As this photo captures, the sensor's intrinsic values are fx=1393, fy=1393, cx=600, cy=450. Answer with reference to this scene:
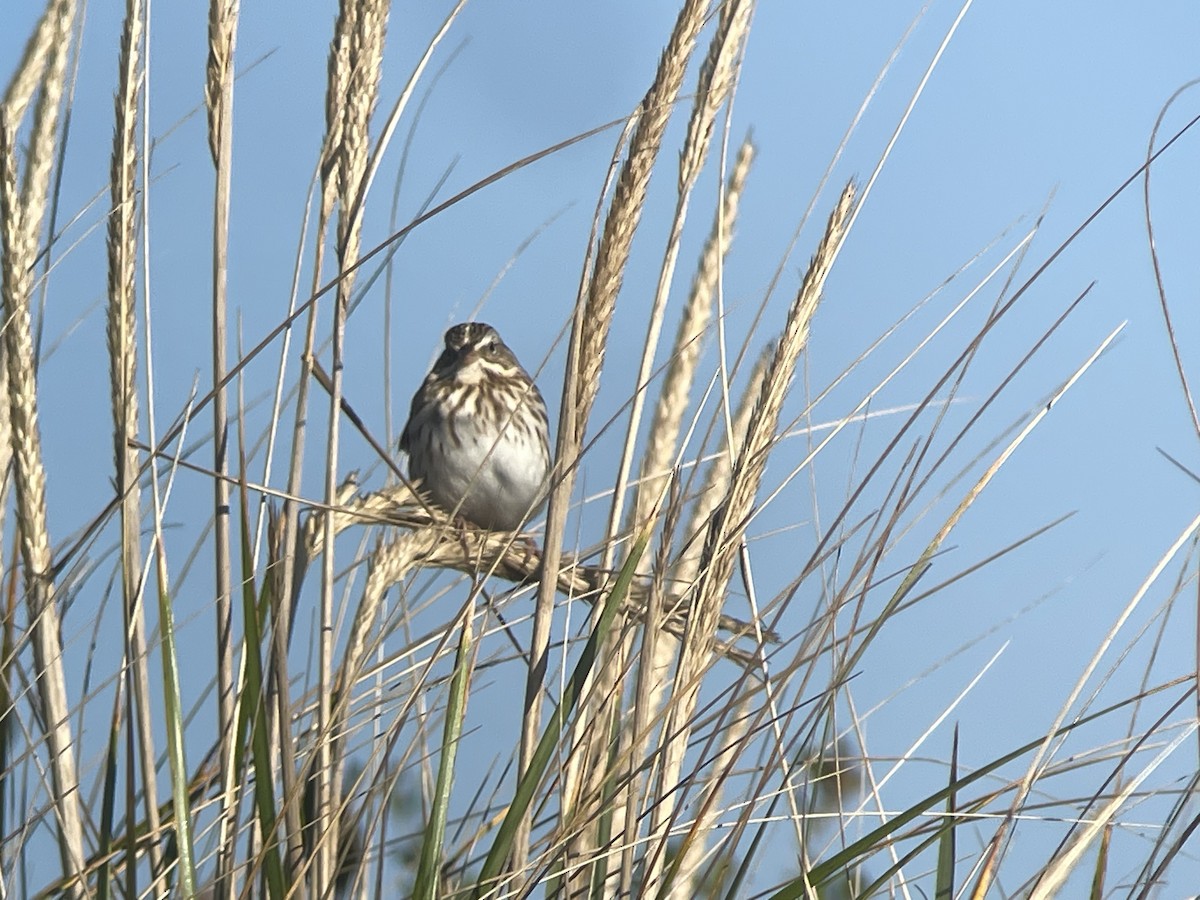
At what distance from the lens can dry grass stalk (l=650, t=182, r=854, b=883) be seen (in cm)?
A: 129

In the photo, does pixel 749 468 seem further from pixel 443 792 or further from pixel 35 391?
pixel 35 391

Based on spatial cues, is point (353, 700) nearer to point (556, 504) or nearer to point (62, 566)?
point (62, 566)

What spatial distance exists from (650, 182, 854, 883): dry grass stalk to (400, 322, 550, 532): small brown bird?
311 centimetres

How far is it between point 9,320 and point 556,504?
0.63m

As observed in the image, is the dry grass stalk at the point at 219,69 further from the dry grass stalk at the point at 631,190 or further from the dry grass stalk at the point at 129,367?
the dry grass stalk at the point at 631,190

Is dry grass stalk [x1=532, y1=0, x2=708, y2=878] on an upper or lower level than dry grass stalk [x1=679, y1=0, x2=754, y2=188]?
lower

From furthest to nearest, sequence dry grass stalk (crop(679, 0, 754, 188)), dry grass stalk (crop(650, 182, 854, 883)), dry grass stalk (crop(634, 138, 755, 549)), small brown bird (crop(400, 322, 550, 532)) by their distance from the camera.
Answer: small brown bird (crop(400, 322, 550, 532)), dry grass stalk (crop(634, 138, 755, 549)), dry grass stalk (crop(679, 0, 754, 188)), dry grass stalk (crop(650, 182, 854, 883))

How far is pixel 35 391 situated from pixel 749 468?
0.85 metres

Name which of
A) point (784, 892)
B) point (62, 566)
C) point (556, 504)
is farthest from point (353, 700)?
point (784, 892)

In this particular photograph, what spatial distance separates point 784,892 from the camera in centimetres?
153

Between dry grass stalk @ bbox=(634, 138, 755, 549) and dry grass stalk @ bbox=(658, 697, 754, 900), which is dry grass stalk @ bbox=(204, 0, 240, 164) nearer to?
dry grass stalk @ bbox=(634, 138, 755, 549)

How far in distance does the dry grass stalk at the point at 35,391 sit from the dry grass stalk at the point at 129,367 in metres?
0.09

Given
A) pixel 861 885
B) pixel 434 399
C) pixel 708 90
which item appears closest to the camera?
pixel 708 90

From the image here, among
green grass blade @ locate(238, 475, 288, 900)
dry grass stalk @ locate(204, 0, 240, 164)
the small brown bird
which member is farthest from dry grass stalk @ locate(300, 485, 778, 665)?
the small brown bird
